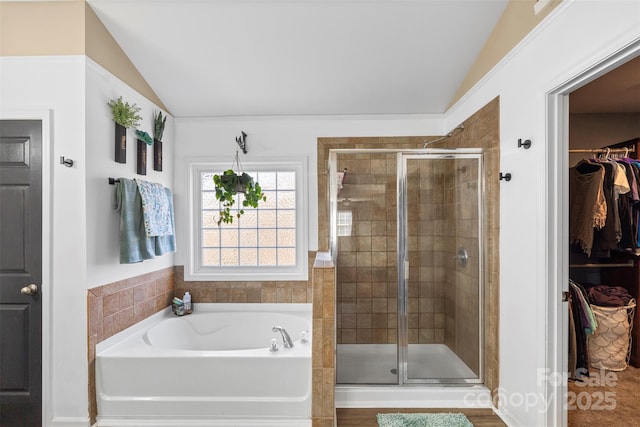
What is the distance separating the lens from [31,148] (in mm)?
2041

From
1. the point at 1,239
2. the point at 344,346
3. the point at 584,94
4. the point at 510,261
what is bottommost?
the point at 344,346

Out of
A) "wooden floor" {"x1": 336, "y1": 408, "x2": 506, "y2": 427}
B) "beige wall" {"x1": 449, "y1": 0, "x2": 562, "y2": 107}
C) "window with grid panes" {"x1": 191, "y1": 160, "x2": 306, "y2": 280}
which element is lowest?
"wooden floor" {"x1": 336, "y1": 408, "x2": 506, "y2": 427}

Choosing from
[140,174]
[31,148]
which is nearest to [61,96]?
[31,148]

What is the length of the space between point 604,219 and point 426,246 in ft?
4.02

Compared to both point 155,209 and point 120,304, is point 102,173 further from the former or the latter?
point 120,304

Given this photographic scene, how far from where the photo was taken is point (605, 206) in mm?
2365

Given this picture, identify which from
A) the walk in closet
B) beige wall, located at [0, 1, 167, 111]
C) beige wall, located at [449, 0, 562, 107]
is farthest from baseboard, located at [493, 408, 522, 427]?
beige wall, located at [0, 1, 167, 111]

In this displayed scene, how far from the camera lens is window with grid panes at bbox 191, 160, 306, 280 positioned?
3285mm

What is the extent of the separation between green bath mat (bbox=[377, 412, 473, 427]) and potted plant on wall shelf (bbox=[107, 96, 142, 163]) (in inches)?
97.8

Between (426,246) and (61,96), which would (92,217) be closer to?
(61,96)

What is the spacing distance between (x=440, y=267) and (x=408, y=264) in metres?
0.33

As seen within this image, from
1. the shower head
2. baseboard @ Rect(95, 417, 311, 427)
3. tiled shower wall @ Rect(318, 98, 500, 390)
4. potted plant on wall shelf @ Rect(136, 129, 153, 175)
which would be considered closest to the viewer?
baseboard @ Rect(95, 417, 311, 427)

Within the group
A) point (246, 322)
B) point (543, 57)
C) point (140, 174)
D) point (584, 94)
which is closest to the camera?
point (543, 57)

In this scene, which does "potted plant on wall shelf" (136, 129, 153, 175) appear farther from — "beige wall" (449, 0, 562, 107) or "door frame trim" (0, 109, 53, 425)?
"beige wall" (449, 0, 562, 107)
